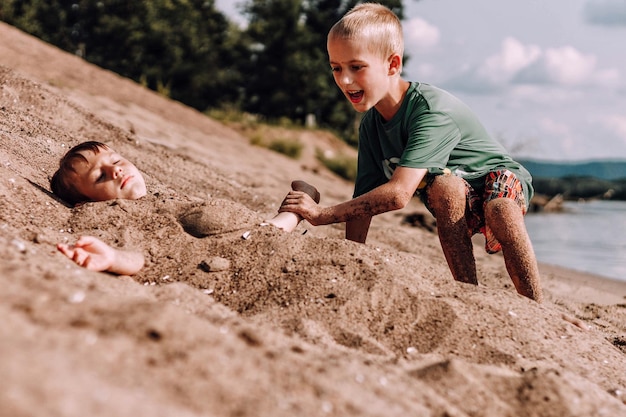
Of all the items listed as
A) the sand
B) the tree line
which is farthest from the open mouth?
the tree line

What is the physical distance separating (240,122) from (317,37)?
9.78 m

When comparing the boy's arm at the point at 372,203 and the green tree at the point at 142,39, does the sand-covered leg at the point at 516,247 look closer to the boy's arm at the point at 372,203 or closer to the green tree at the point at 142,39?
the boy's arm at the point at 372,203

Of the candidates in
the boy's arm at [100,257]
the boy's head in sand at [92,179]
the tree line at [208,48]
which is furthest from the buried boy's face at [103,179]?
the tree line at [208,48]

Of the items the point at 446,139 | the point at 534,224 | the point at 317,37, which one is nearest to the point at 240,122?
the point at 534,224

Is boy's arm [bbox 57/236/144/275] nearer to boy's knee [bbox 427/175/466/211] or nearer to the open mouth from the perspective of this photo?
the open mouth

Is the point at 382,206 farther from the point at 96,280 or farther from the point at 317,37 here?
the point at 317,37

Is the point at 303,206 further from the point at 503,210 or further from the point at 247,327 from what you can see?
the point at 247,327

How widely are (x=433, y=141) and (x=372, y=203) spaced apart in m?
0.40

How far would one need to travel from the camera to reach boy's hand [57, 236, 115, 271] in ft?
6.94

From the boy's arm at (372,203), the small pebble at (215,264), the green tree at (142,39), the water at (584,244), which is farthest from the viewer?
the green tree at (142,39)

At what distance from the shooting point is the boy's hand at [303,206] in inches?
110

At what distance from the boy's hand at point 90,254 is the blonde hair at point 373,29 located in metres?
1.37

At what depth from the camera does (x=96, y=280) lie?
6.38 feet

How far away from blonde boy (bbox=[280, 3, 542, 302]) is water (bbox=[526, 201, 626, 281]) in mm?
3399
